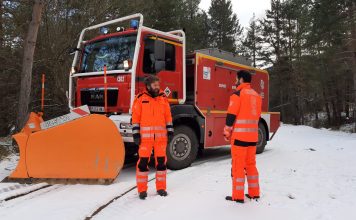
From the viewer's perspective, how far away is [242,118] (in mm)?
5016

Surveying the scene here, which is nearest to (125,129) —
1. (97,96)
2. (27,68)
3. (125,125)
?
(125,125)

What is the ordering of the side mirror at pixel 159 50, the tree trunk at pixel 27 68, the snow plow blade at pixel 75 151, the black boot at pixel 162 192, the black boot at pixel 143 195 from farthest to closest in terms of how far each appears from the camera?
the tree trunk at pixel 27 68 → the side mirror at pixel 159 50 → the snow plow blade at pixel 75 151 → the black boot at pixel 162 192 → the black boot at pixel 143 195

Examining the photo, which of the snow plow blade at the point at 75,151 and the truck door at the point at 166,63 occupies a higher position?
the truck door at the point at 166,63

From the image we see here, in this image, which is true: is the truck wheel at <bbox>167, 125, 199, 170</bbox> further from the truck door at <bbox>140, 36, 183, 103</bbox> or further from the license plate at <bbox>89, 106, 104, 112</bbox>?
the license plate at <bbox>89, 106, 104, 112</bbox>

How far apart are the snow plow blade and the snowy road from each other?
10.8 inches

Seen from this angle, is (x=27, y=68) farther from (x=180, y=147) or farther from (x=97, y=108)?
(x=180, y=147)

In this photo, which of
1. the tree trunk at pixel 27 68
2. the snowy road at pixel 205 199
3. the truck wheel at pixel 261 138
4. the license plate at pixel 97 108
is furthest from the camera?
the truck wheel at pixel 261 138

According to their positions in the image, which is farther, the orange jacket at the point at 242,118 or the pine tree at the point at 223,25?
the pine tree at the point at 223,25

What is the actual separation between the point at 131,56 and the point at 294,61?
30.9m

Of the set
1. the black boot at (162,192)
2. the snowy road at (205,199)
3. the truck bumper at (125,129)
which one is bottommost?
the snowy road at (205,199)

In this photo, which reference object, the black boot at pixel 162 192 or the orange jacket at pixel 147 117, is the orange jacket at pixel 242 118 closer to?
the orange jacket at pixel 147 117

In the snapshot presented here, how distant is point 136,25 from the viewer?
7.12 metres

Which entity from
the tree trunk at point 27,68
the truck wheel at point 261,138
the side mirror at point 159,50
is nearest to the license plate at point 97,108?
the side mirror at point 159,50

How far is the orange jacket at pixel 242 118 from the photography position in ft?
16.3
